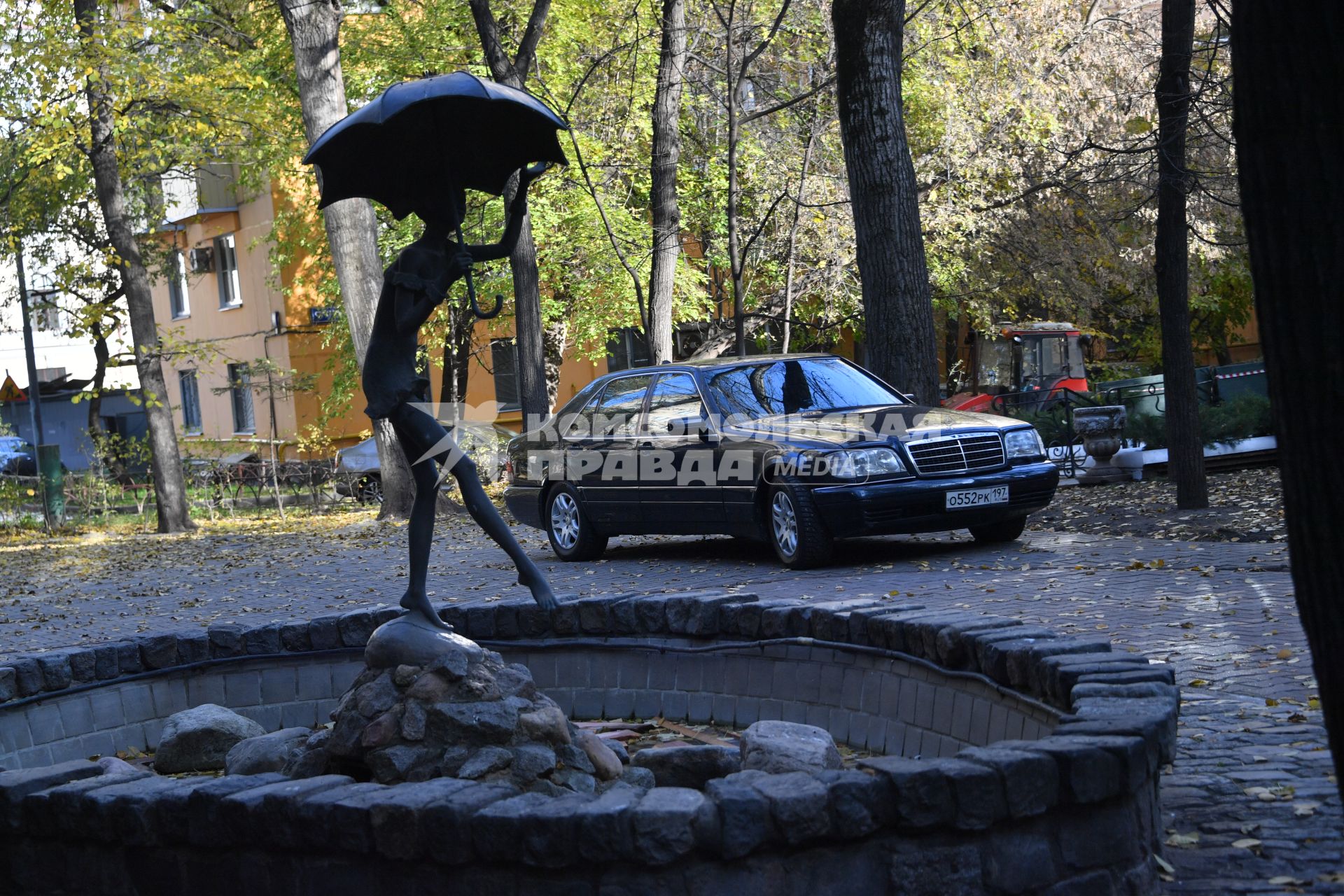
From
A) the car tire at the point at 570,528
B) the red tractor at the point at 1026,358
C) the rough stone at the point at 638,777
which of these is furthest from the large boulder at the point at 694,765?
the red tractor at the point at 1026,358

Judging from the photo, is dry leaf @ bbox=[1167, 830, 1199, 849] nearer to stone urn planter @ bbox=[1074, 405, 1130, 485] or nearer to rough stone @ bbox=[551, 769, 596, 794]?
rough stone @ bbox=[551, 769, 596, 794]

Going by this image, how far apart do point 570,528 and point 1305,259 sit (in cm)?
1223

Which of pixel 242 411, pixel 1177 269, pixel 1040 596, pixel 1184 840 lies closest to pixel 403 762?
pixel 1184 840

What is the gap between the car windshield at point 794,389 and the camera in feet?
42.6

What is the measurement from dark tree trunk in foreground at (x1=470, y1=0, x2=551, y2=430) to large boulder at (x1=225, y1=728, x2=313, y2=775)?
46.9 ft

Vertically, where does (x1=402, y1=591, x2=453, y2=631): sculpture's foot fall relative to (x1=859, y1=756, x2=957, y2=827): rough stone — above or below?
above

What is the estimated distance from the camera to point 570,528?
48.4 feet

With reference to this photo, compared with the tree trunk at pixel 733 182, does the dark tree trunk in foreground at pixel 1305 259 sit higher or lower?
lower

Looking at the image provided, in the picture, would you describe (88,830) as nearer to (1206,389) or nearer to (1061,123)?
(1206,389)

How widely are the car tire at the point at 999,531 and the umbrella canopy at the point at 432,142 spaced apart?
7609mm

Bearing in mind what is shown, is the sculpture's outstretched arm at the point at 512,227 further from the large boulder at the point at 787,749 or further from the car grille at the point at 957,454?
the car grille at the point at 957,454

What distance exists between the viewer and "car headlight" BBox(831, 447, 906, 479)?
1179 cm

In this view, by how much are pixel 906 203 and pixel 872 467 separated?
129 inches

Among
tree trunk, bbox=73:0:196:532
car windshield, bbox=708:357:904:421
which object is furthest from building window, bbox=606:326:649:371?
car windshield, bbox=708:357:904:421
